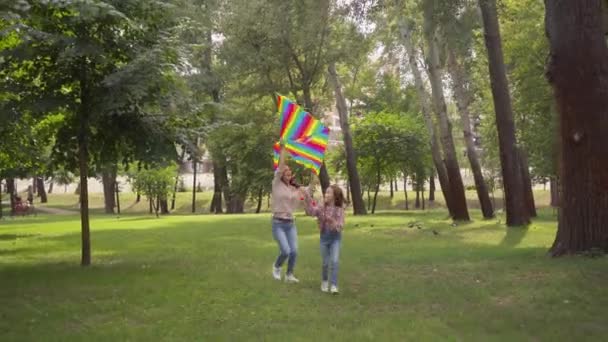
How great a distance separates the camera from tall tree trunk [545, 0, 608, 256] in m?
12.8

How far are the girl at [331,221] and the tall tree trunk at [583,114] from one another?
5097 mm

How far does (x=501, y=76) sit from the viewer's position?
2211 centimetres

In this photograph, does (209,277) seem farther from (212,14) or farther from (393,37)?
(212,14)

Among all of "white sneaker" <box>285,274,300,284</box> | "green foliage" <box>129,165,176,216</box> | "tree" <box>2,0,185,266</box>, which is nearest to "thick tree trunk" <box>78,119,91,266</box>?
"tree" <box>2,0,185,266</box>

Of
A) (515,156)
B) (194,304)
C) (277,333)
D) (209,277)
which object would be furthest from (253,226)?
(277,333)

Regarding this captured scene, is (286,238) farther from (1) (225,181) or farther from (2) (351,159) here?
(1) (225,181)

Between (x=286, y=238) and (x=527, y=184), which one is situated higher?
(x=527, y=184)

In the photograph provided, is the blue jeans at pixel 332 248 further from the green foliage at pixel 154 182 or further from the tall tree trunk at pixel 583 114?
the green foliage at pixel 154 182

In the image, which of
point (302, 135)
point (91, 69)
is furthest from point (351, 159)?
point (302, 135)

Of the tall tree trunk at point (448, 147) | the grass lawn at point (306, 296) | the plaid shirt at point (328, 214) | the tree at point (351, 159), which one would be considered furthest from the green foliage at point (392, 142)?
the plaid shirt at point (328, 214)

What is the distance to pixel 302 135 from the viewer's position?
36.3ft

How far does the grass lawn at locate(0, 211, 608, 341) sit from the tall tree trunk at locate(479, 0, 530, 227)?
5.60m

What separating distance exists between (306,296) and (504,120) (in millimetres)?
13975

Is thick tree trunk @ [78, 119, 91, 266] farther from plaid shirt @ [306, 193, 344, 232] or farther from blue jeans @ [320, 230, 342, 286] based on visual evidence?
blue jeans @ [320, 230, 342, 286]
